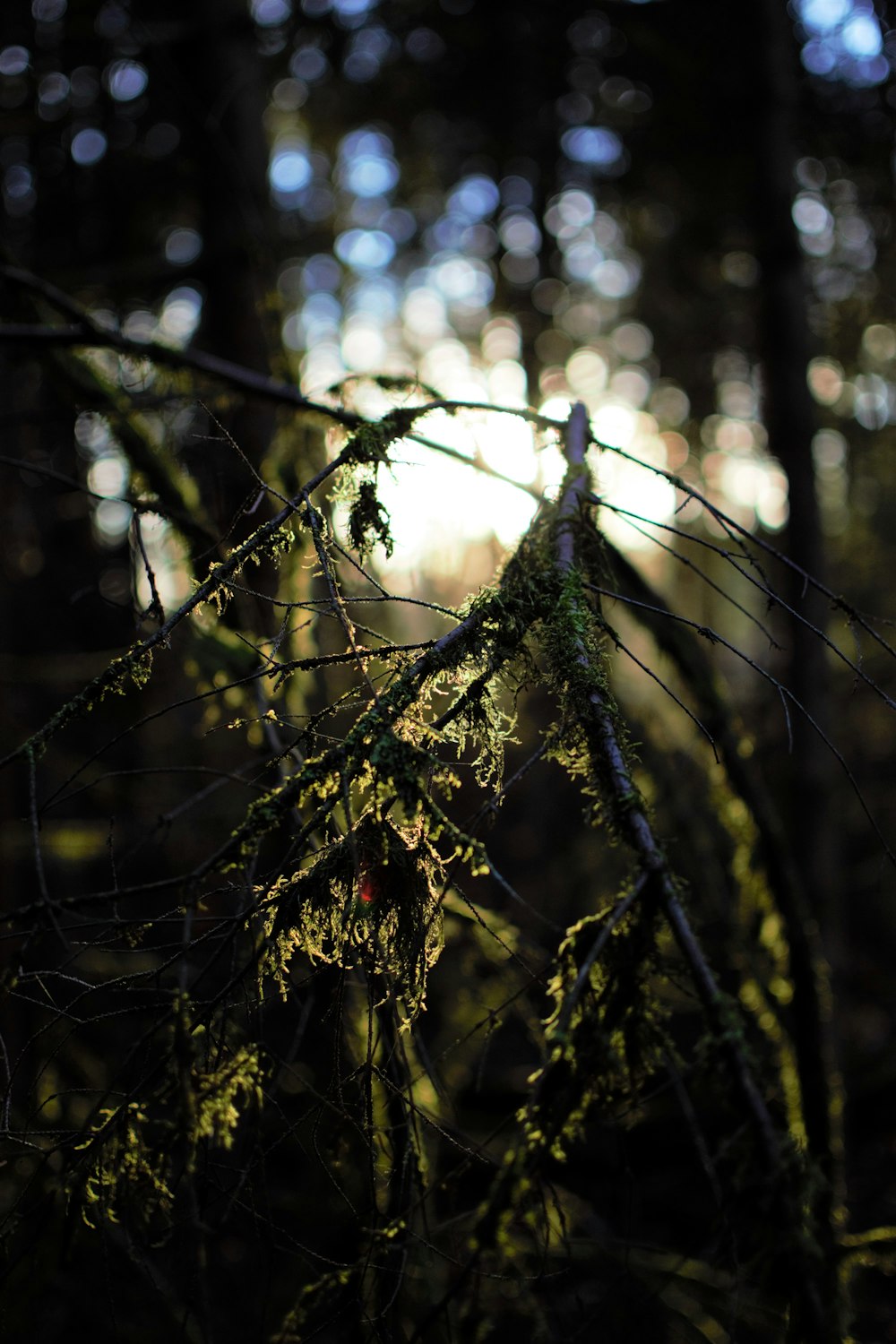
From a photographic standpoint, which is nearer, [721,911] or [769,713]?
[721,911]

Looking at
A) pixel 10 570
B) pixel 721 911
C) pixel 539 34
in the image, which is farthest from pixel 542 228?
pixel 721 911

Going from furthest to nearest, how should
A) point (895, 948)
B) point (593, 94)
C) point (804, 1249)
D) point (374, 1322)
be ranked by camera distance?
1. point (895, 948)
2. point (593, 94)
3. point (374, 1322)
4. point (804, 1249)

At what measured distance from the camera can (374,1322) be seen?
1141 mm

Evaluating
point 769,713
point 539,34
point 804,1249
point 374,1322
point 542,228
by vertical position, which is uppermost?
point 542,228

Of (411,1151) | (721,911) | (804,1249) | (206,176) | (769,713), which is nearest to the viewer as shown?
(804,1249)

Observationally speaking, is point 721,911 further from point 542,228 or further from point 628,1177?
point 542,228

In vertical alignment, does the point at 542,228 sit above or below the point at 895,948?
above

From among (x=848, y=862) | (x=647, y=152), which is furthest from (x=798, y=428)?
(x=848, y=862)

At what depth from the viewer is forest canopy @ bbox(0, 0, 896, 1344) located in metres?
1.19

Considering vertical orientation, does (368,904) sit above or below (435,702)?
below

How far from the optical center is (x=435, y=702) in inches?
119

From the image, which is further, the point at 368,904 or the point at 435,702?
the point at 435,702

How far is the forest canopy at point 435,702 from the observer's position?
3.92 ft

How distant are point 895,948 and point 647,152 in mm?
9760
